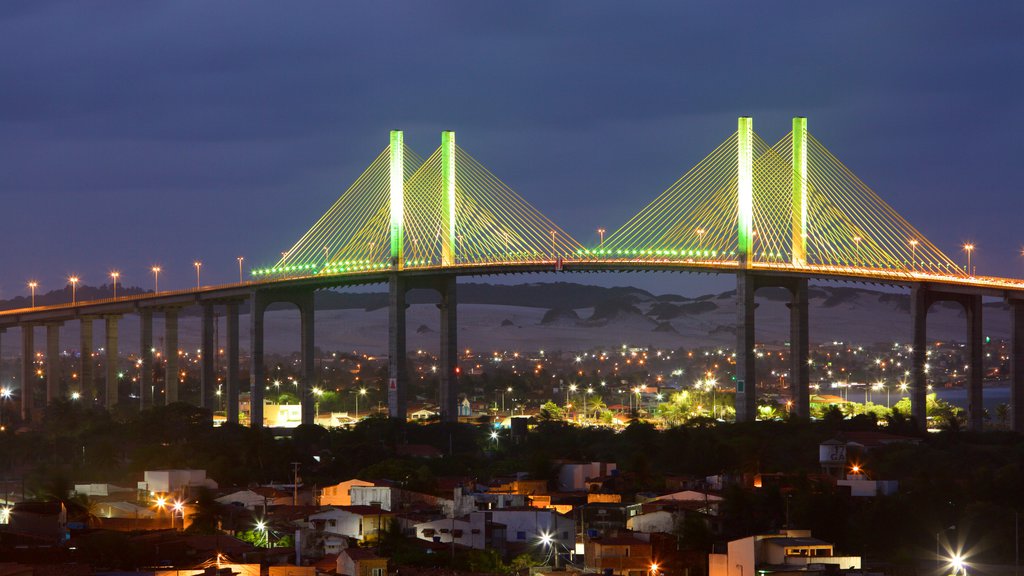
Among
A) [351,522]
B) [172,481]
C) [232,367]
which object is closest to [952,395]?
[232,367]

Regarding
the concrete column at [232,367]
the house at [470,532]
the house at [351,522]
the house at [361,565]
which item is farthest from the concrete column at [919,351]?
the house at [361,565]

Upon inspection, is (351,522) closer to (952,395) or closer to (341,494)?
(341,494)

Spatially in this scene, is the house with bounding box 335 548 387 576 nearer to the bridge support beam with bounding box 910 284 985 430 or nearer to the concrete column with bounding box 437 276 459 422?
the bridge support beam with bounding box 910 284 985 430

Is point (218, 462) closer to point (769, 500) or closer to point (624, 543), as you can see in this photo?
point (769, 500)

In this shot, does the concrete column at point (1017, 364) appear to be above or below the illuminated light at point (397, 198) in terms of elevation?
below

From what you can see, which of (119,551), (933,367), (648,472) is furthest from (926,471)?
(933,367)

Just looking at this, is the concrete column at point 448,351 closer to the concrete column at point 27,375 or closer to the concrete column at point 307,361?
the concrete column at point 307,361
